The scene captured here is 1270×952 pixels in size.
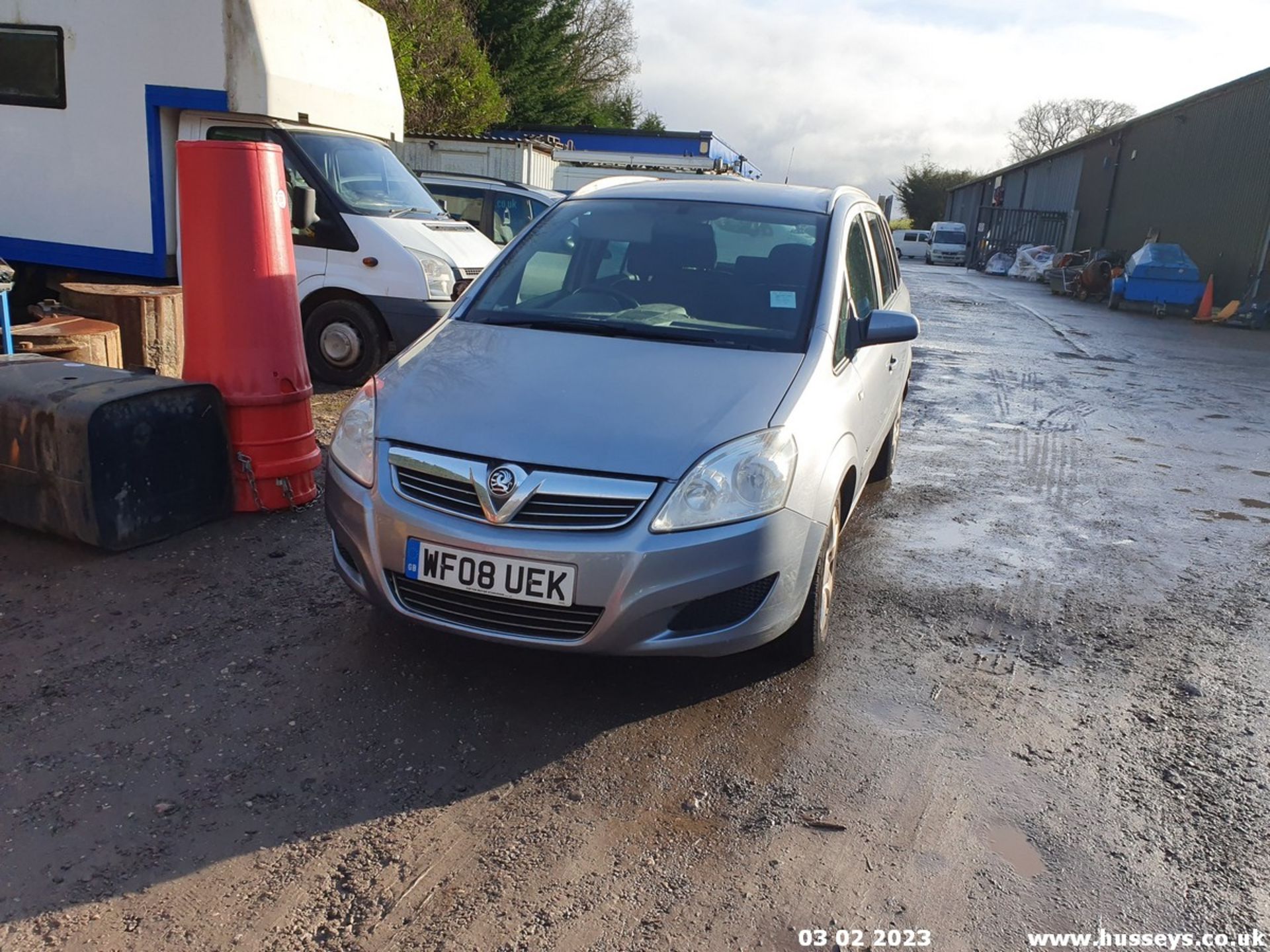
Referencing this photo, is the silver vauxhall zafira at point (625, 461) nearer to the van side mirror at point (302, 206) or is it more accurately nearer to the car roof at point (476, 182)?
the van side mirror at point (302, 206)

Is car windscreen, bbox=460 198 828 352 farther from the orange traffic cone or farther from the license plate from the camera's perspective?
the orange traffic cone

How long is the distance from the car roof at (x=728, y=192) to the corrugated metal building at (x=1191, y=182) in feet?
69.9

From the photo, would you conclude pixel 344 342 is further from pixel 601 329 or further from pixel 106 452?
pixel 601 329

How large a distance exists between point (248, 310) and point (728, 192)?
2396 millimetres

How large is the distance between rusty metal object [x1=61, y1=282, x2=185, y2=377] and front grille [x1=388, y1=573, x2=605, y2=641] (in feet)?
13.5

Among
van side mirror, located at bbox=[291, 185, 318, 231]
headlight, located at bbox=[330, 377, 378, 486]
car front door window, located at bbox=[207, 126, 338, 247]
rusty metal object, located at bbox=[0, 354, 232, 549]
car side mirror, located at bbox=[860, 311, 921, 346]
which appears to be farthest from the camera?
car front door window, located at bbox=[207, 126, 338, 247]

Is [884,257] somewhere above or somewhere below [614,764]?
above

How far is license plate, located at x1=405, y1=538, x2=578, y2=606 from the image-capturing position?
2.97 m

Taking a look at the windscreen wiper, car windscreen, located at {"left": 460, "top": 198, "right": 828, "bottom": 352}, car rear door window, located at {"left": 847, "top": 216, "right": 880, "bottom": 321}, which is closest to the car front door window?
car windscreen, located at {"left": 460, "top": 198, "right": 828, "bottom": 352}

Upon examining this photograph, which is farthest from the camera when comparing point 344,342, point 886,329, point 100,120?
point 344,342

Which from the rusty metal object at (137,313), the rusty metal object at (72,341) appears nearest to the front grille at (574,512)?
the rusty metal object at (72,341)

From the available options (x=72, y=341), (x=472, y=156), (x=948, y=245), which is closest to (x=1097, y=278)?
(x=472, y=156)

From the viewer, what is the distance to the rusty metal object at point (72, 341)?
18.8ft

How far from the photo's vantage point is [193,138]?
7.32 metres
